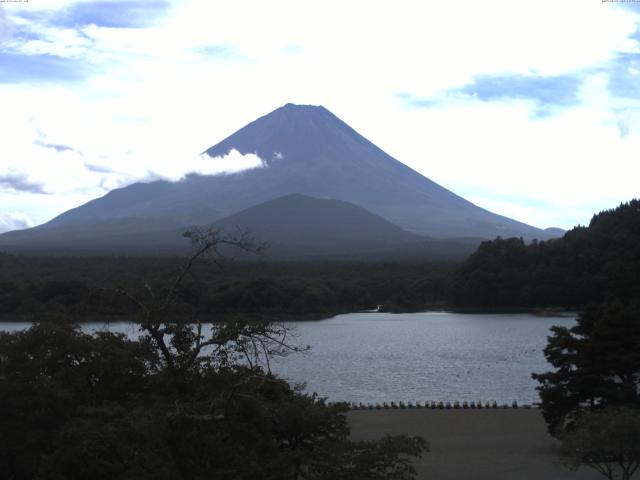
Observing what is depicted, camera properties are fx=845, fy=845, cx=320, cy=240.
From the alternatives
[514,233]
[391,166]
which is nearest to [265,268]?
[514,233]

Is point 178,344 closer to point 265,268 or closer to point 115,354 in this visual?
point 115,354

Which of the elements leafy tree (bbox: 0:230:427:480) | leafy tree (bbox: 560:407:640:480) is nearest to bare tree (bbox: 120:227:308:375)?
leafy tree (bbox: 0:230:427:480)

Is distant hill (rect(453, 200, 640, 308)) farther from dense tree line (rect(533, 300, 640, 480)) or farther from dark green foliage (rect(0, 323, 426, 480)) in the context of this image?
dark green foliage (rect(0, 323, 426, 480))

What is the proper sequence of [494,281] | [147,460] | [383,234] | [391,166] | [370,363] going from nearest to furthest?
[147,460], [370,363], [494,281], [383,234], [391,166]

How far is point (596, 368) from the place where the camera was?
40.5ft

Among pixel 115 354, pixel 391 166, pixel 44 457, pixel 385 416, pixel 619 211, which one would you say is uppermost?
pixel 391 166

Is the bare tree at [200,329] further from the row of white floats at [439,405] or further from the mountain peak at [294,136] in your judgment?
the mountain peak at [294,136]

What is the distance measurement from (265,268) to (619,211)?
23.9 meters

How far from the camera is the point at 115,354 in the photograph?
8.05 meters

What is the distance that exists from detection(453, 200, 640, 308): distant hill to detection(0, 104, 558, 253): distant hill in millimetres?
54051

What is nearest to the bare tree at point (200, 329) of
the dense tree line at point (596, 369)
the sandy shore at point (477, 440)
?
the sandy shore at point (477, 440)

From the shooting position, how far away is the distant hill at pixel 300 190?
110 metres

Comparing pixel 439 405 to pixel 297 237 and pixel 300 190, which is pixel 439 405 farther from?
pixel 300 190

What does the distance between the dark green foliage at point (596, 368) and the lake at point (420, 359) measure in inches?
163
